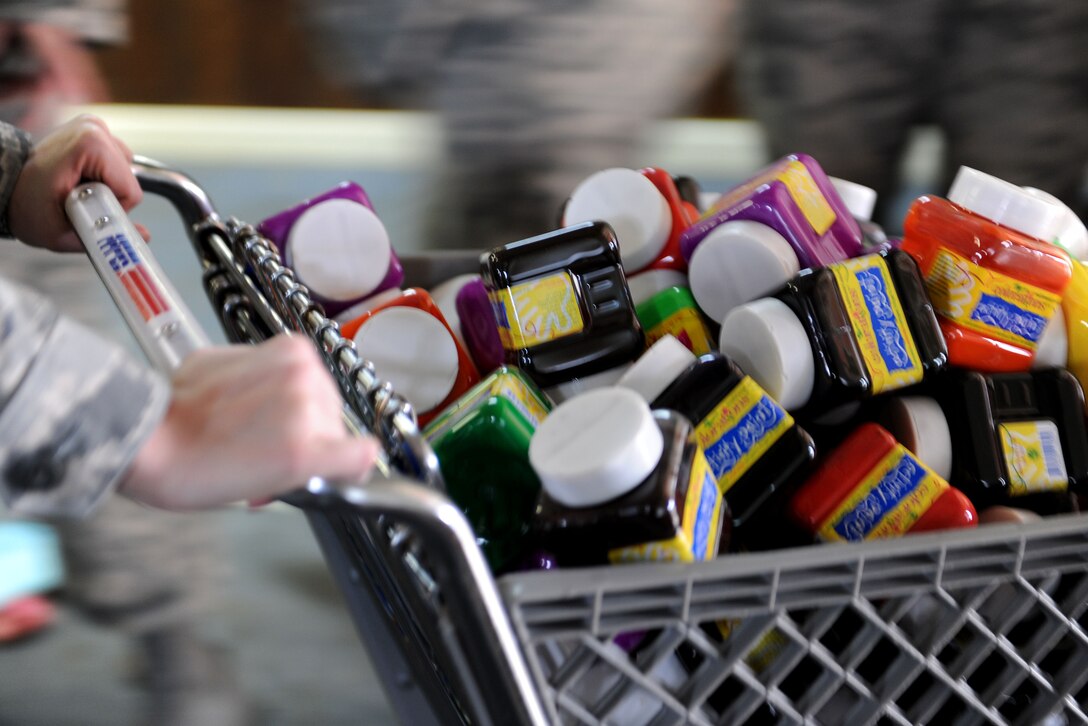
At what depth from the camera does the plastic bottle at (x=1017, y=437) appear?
70 centimetres

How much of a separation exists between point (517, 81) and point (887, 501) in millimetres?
609

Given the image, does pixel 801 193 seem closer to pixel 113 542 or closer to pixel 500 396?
pixel 500 396

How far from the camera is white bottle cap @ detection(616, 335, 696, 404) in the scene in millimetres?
677

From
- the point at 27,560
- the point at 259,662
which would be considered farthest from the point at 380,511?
the point at 27,560

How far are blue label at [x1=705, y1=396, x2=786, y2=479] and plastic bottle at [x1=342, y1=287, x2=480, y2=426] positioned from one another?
0.22m

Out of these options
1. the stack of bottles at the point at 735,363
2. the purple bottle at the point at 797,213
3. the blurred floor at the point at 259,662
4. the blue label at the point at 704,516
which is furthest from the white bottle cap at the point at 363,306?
the blurred floor at the point at 259,662

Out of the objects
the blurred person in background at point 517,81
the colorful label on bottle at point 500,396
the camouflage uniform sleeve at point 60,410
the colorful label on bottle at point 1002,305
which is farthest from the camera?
the blurred person in background at point 517,81

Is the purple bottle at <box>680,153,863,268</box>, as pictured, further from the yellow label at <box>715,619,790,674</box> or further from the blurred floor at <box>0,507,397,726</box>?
the blurred floor at <box>0,507,397,726</box>

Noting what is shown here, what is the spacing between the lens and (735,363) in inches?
27.5

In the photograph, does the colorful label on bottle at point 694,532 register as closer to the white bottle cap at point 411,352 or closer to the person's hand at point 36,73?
the white bottle cap at point 411,352

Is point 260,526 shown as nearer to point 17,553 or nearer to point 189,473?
point 17,553

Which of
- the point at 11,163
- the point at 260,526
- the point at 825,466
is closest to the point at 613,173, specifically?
the point at 825,466

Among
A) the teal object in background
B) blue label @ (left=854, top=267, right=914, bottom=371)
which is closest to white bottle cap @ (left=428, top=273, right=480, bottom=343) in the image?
blue label @ (left=854, top=267, right=914, bottom=371)

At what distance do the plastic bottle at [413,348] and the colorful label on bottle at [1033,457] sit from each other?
15.3 inches
